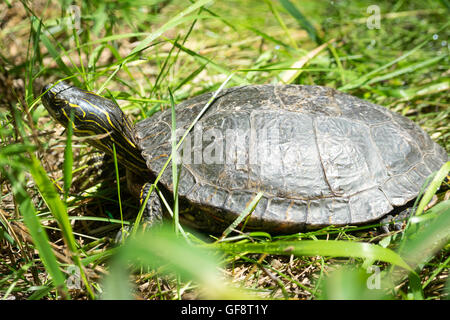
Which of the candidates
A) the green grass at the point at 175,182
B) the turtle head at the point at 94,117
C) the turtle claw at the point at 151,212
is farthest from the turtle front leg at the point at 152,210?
the turtle head at the point at 94,117

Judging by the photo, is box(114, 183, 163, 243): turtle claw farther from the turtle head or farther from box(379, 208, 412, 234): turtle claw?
box(379, 208, 412, 234): turtle claw

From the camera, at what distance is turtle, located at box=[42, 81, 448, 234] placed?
2543mm

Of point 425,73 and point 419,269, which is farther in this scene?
point 425,73

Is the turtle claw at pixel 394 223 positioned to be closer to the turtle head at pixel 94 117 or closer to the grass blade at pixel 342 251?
the grass blade at pixel 342 251

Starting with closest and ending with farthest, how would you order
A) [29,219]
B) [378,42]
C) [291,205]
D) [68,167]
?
[29,219]
[68,167]
[291,205]
[378,42]

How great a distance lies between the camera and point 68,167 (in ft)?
6.22

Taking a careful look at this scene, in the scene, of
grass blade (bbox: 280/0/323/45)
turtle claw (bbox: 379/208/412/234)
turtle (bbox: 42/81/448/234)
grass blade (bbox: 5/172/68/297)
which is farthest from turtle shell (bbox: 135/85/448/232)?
grass blade (bbox: 280/0/323/45)

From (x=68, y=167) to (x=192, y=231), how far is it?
4.02ft

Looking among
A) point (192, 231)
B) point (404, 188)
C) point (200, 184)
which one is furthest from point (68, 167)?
point (404, 188)

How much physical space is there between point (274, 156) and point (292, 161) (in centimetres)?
15

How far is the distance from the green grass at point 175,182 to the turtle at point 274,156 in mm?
163

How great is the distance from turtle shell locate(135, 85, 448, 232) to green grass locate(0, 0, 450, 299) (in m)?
0.17
